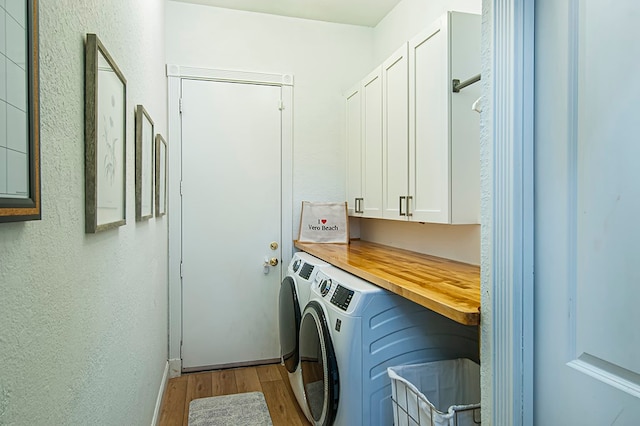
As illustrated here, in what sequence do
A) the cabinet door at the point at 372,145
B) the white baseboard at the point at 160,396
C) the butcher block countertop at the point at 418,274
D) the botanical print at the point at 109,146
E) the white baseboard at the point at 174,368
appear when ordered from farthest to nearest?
the white baseboard at the point at 174,368 < the cabinet door at the point at 372,145 < the white baseboard at the point at 160,396 < the butcher block countertop at the point at 418,274 < the botanical print at the point at 109,146

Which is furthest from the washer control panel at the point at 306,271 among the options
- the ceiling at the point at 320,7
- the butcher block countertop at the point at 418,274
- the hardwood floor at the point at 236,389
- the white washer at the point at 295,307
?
the ceiling at the point at 320,7

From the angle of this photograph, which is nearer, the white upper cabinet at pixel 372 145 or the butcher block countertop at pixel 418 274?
the butcher block countertop at pixel 418 274

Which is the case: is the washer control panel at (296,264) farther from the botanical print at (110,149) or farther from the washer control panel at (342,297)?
the botanical print at (110,149)

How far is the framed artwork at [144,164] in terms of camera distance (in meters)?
1.59

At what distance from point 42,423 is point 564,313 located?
3.33ft

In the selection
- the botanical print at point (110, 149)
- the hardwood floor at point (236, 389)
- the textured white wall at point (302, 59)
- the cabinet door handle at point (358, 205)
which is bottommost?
the hardwood floor at point (236, 389)

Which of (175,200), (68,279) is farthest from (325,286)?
(175,200)

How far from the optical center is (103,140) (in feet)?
3.45

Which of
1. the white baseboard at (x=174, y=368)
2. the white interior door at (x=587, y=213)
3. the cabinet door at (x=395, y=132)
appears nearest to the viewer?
the white interior door at (x=587, y=213)

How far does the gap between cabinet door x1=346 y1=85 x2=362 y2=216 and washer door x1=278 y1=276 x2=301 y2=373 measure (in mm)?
818

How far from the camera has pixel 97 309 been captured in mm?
1039

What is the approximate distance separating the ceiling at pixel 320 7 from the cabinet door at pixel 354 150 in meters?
0.62

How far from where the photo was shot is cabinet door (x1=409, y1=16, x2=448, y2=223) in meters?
1.90

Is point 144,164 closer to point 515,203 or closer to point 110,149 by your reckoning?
point 110,149
